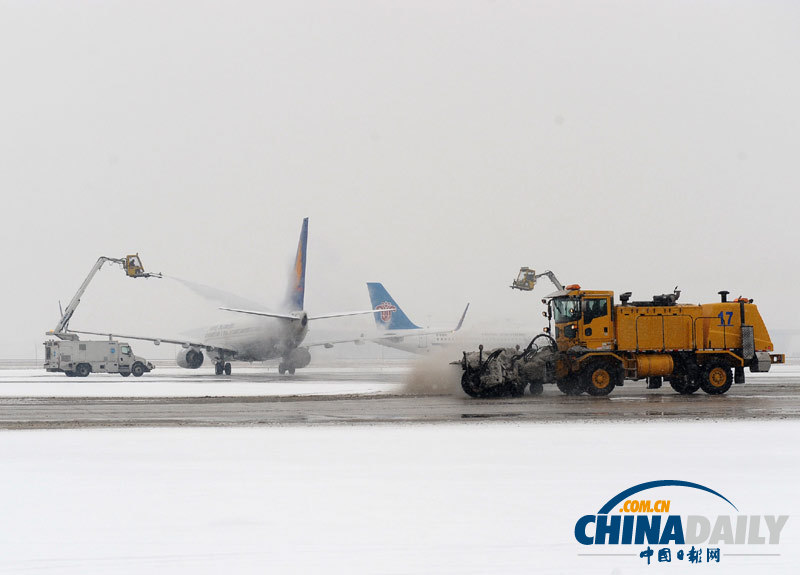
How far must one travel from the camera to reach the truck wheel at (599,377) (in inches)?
1166

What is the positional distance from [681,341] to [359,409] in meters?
13.6

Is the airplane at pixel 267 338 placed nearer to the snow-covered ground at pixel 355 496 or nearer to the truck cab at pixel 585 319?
the truck cab at pixel 585 319

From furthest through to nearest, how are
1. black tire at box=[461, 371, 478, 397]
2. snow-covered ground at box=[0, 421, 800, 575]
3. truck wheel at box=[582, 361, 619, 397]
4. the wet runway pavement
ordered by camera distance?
1. truck wheel at box=[582, 361, 619, 397]
2. black tire at box=[461, 371, 478, 397]
3. the wet runway pavement
4. snow-covered ground at box=[0, 421, 800, 575]

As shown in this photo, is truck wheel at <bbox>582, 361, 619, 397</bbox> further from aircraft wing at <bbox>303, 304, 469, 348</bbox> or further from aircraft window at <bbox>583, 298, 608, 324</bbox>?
aircraft wing at <bbox>303, 304, 469, 348</bbox>

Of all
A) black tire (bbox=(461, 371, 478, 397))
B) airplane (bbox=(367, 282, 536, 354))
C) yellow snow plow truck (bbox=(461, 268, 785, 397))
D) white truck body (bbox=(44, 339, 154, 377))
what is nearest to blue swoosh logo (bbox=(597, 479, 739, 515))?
black tire (bbox=(461, 371, 478, 397))

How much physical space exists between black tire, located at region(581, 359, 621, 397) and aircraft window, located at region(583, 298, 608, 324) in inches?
67.9

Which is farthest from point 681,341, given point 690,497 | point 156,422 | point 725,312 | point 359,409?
point 690,497

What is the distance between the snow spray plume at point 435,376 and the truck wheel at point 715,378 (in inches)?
365

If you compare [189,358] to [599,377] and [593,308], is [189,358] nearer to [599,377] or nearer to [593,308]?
[593,308]

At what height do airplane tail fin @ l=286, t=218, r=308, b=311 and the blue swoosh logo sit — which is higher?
airplane tail fin @ l=286, t=218, r=308, b=311

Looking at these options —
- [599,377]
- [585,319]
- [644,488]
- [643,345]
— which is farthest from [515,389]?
[644,488]

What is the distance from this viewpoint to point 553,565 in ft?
24.2

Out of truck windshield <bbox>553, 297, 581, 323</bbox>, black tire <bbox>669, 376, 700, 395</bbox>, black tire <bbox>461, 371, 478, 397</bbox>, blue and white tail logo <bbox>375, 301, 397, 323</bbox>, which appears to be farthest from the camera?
blue and white tail logo <bbox>375, 301, 397, 323</bbox>

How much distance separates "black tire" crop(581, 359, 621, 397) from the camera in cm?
2961
